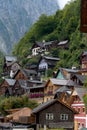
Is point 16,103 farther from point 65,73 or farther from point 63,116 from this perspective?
point 65,73

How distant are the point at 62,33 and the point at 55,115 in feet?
194

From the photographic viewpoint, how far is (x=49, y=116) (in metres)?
51.4

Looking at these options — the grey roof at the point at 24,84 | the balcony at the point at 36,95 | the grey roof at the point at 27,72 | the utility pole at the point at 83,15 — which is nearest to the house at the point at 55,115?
the balcony at the point at 36,95

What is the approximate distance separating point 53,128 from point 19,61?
5410 cm

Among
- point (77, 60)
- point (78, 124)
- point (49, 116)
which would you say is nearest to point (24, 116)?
point (49, 116)

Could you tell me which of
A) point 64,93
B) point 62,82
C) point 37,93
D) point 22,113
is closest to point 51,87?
point 62,82

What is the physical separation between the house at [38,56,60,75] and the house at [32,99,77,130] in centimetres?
3654

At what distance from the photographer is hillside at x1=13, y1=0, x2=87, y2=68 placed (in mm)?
90312

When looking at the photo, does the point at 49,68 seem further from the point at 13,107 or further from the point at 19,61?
the point at 13,107

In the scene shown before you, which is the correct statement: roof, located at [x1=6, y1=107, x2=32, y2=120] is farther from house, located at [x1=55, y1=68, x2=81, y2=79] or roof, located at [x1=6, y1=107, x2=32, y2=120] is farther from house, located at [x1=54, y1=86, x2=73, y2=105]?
house, located at [x1=55, y1=68, x2=81, y2=79]

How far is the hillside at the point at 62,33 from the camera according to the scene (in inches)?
3556

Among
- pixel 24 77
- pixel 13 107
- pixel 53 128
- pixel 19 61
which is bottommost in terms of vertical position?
pixel 53 128

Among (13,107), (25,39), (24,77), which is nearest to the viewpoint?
(13,107)

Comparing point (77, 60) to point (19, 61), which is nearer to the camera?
point (77, 60)
